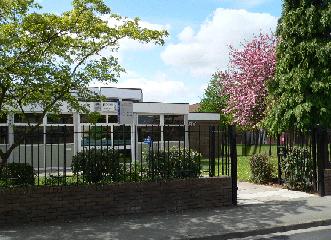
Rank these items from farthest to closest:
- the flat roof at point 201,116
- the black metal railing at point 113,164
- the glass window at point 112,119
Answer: the flat roof at point 201,116, the glass window at point 112,119, the black metal railing at point 113,164

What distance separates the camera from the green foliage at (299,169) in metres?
13.4

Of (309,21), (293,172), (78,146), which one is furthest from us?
(78,146)

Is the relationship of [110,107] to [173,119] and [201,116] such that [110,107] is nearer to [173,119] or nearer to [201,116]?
[173,119]

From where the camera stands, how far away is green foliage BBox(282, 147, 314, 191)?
13.4m

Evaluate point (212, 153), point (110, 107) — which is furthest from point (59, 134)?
point (110, 107)

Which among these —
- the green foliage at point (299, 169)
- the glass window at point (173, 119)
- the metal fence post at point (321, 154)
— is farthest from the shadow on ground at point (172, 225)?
the glass window at point (173, 119)

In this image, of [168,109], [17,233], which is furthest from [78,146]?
[17,233]

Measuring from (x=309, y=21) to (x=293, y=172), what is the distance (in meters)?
5.60

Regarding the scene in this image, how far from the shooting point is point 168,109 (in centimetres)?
2816

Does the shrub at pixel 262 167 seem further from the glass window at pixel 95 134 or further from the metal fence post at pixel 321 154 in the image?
the glass window at pixel 95 134

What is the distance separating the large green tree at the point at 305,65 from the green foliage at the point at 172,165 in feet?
20.4

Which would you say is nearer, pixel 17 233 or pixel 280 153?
pixel 17 233

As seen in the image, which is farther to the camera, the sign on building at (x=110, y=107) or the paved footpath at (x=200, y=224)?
the sign on building at (x=110, y=107)

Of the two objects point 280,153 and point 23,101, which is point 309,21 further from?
point 23,101
